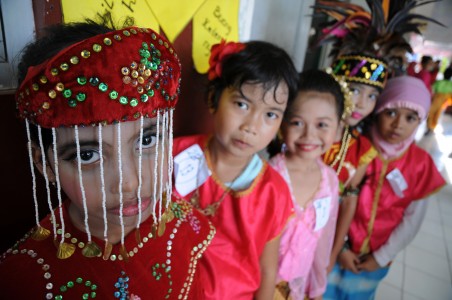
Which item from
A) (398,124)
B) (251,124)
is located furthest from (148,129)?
(398,124)

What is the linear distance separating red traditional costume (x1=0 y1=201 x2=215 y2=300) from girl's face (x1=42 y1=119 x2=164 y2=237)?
9 centimetres

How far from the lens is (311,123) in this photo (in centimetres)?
104

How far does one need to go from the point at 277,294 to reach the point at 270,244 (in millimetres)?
297

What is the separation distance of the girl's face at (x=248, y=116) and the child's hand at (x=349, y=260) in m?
1.00

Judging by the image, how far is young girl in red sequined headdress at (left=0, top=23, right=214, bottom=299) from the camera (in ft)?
1.38

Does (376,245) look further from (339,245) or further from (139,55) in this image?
(139,55)

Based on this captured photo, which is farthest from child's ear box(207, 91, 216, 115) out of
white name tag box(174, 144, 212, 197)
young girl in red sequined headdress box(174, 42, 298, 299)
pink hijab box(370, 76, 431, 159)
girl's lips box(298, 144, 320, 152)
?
pink hijab box(370, 76, 431, 159)

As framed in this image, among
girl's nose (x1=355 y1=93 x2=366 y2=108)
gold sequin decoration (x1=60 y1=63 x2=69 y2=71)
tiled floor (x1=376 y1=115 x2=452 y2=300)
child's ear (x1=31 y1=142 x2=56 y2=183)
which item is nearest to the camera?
gold sequin decoration (x1=60 y1=63 x2=69 y2=71)

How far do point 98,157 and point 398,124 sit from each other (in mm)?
1356

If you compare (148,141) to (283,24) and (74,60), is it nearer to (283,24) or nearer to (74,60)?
(74,60)

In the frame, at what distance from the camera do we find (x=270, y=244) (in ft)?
3.05

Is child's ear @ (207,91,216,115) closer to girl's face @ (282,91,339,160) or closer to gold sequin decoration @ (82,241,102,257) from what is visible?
girl's face @ (282,91,339,160)

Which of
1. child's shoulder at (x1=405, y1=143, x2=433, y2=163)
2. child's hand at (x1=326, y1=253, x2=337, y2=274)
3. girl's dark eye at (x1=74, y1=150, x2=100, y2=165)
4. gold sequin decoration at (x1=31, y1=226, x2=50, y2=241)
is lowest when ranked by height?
child's hand at (x1=326, y1=253, x2=337, y2=274)

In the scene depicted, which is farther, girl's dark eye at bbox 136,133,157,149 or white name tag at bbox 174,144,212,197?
white name tag at bbox 174,144,212,197
